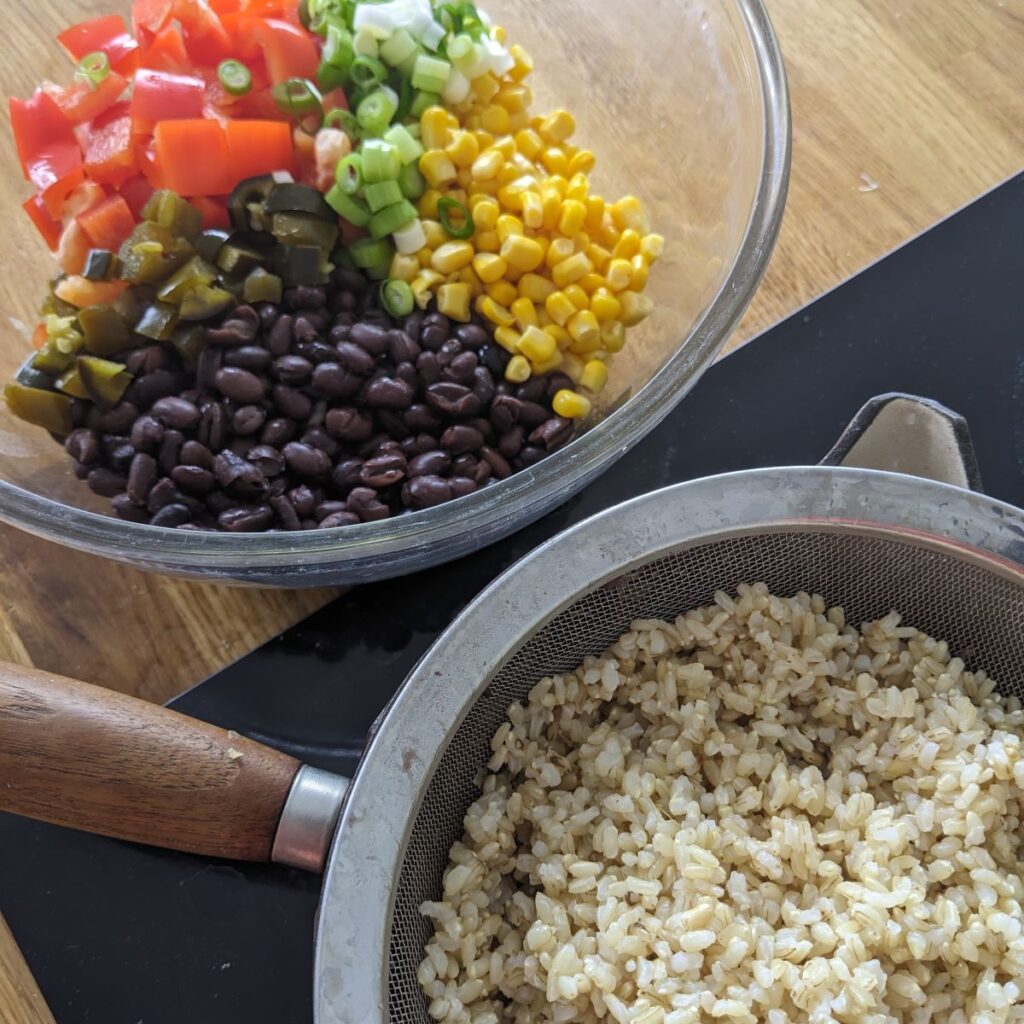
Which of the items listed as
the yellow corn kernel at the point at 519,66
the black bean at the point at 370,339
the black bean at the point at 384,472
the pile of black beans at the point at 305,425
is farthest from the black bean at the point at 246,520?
the yellow corn kernel at the point at 519,66

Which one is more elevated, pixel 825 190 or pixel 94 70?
pixel 825 190

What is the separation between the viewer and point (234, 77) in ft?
3.78

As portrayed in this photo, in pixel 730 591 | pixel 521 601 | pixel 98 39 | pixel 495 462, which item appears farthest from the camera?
pixel 98 39

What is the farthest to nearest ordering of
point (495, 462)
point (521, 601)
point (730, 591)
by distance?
point (495, 462)
point (730, 591)
point (521, 601)

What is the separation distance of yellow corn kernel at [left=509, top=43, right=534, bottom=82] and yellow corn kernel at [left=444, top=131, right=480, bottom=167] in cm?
13

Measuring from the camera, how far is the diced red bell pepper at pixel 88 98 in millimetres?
1168

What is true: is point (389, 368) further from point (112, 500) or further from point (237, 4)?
point (237, 4)

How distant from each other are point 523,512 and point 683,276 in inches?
16.7

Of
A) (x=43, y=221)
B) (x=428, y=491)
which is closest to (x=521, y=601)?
(x=428, y=491)

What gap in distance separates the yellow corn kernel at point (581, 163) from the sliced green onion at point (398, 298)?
26cm

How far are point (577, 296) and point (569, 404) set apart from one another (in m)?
0.14

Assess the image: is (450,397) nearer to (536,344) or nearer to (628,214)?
(536,344)

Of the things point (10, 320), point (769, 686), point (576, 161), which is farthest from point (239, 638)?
point (576, 161)

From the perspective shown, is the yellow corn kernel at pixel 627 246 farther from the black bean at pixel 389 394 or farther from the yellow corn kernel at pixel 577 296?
the black bean at pixel 389 394
